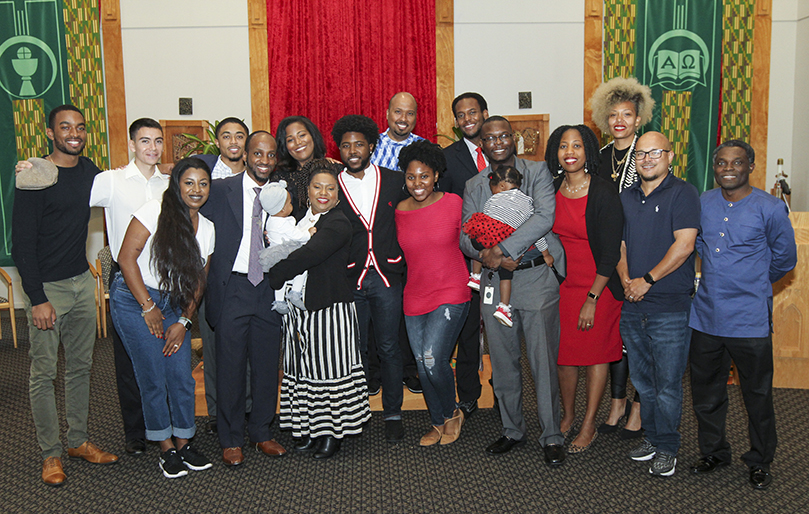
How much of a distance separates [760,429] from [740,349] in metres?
0.42

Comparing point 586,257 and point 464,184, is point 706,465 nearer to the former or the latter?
point 586,257

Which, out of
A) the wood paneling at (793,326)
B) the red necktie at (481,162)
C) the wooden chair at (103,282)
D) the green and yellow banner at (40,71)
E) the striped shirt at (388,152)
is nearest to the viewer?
the red necktie at (481,162)

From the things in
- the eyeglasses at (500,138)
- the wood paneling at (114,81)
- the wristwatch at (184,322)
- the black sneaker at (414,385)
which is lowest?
the black sneaker at (414,385)

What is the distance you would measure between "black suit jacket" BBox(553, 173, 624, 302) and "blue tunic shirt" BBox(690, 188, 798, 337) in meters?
0.44

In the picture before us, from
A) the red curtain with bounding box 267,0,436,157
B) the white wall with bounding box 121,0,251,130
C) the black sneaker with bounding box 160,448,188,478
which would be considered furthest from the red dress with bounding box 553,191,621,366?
the white wall with bounding box 121,0,251,130

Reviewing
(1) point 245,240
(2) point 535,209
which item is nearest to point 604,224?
(2) point 535,209

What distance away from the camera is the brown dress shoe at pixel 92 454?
3.27m

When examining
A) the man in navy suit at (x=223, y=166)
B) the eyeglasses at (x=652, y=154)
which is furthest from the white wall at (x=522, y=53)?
the eyeglasses at (x=652, y=154)

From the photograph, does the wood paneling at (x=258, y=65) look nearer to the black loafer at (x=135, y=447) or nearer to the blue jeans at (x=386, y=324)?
the blue jeans at (x=386, y=324)

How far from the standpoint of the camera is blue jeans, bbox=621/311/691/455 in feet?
9.72

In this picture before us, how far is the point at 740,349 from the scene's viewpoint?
288 cm

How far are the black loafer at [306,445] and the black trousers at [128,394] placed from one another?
35.7 inches

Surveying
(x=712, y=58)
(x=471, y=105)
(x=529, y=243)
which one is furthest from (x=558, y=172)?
(x=712, y=58)

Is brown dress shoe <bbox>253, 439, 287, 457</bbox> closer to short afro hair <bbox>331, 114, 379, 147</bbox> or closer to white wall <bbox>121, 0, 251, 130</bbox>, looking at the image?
short afro hair <bbox>331, 114, 379, 147</bbox>
